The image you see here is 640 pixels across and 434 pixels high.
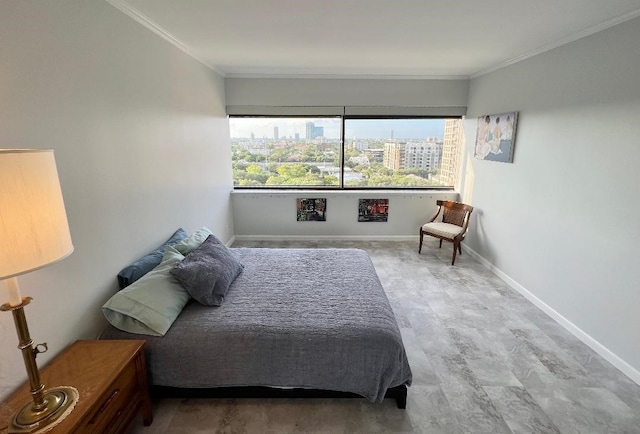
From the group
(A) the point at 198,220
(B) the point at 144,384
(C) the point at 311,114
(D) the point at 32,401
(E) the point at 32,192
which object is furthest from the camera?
(C) the point at 311,114

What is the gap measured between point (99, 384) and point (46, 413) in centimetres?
20

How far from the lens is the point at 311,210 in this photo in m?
5.17

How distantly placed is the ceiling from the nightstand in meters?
2.20

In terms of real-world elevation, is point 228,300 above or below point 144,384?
above

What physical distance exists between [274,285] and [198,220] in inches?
63.2

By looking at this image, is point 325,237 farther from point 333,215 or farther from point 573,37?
point 573,37

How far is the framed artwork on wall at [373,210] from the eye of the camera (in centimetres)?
514

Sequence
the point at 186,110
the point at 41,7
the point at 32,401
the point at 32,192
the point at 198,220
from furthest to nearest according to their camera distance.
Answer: the point at 198,220 < the point at 186,110 < the point at 41,7 < the point at 32,401 < the point at 32,192

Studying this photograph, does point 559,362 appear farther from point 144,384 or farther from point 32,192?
point 32,192

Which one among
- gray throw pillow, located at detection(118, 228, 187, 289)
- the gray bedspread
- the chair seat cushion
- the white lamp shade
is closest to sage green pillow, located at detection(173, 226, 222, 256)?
gray throw pillow, located at detection(118, 228, 187, 289)

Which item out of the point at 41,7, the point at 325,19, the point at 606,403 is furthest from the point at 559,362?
the point at 41,7

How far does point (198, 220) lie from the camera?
3.69m

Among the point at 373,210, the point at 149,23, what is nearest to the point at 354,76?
the point at 373,210

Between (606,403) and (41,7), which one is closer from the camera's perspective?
(41,7)
